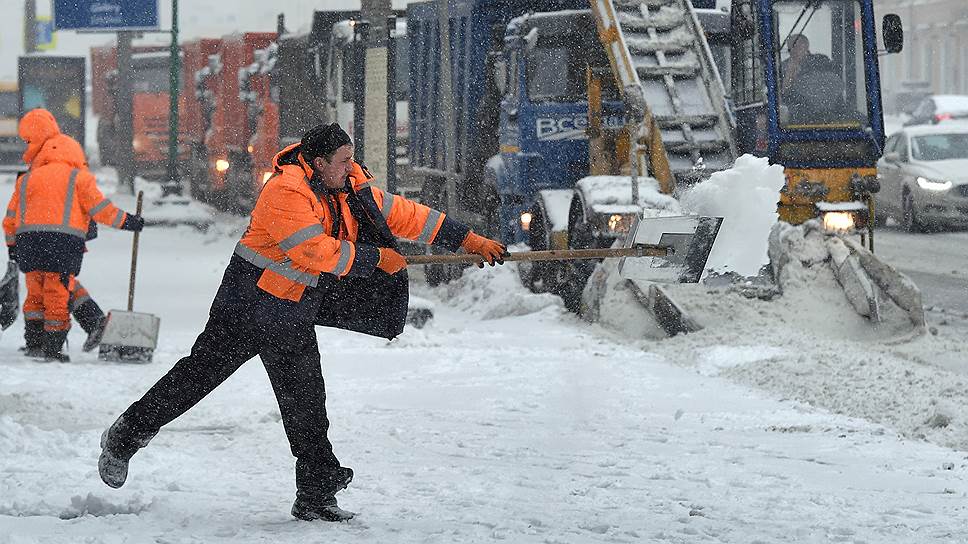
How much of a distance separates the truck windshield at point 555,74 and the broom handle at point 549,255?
7.23m

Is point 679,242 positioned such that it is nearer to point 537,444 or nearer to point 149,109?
point 537,444

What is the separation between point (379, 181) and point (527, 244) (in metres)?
1.48

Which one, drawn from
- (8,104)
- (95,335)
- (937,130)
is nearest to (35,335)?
(95,335)

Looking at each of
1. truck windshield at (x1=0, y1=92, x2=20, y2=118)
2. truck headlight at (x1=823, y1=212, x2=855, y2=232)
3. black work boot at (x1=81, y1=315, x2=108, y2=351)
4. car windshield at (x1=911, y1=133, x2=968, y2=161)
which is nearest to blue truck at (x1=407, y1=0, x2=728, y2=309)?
truck headlight at (x1=823, y1=212, x2=855, y2=232)

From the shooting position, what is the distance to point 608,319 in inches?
479

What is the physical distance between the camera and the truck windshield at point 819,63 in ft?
44.7

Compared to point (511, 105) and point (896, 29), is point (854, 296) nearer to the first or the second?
point (896, 29)

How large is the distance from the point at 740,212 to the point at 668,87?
5333mm

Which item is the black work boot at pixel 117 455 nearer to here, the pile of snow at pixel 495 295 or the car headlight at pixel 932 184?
the pile of snow at pixel 495 295

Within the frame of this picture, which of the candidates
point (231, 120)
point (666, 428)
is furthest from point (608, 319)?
point (231, 120)

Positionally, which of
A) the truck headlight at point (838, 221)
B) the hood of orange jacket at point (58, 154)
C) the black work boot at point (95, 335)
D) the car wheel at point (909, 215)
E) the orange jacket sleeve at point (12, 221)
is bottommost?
the car wheel at point (909, 215)

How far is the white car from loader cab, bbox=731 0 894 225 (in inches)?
307

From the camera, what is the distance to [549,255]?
6.68 metres

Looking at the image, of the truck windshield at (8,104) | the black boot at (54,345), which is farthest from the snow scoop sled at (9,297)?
the truck windshield at (8,104)
